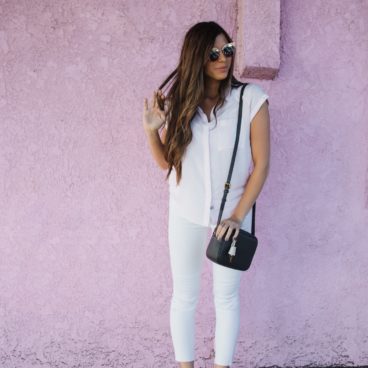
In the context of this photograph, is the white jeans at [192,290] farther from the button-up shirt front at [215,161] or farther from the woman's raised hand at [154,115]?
the woman's raised hand at [154,115]

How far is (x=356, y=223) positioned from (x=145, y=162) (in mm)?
1330

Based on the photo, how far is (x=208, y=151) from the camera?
2082 mm

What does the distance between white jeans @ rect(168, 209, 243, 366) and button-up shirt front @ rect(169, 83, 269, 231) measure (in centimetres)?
10

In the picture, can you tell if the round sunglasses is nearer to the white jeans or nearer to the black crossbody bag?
the black crossbody bag

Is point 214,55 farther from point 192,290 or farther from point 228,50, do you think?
point 192,290

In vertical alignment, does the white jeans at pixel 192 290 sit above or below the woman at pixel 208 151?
below

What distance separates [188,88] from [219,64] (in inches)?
6.8

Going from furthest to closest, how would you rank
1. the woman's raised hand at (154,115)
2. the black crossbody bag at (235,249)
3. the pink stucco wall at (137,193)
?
1. the pink stucco wall at (137,193)
2. the woman's raised hand at (154,115)
3. the black crossbody bag at (235,249)

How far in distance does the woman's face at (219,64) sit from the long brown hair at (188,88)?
2 cm

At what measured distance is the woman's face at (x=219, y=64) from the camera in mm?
2010

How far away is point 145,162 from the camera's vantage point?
2611 mm

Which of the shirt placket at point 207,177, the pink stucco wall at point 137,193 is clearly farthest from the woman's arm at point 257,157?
the pink stucco wall at point 137,193

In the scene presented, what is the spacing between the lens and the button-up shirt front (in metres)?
2.05

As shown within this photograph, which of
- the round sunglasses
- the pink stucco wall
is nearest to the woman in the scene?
the round sunglasses
